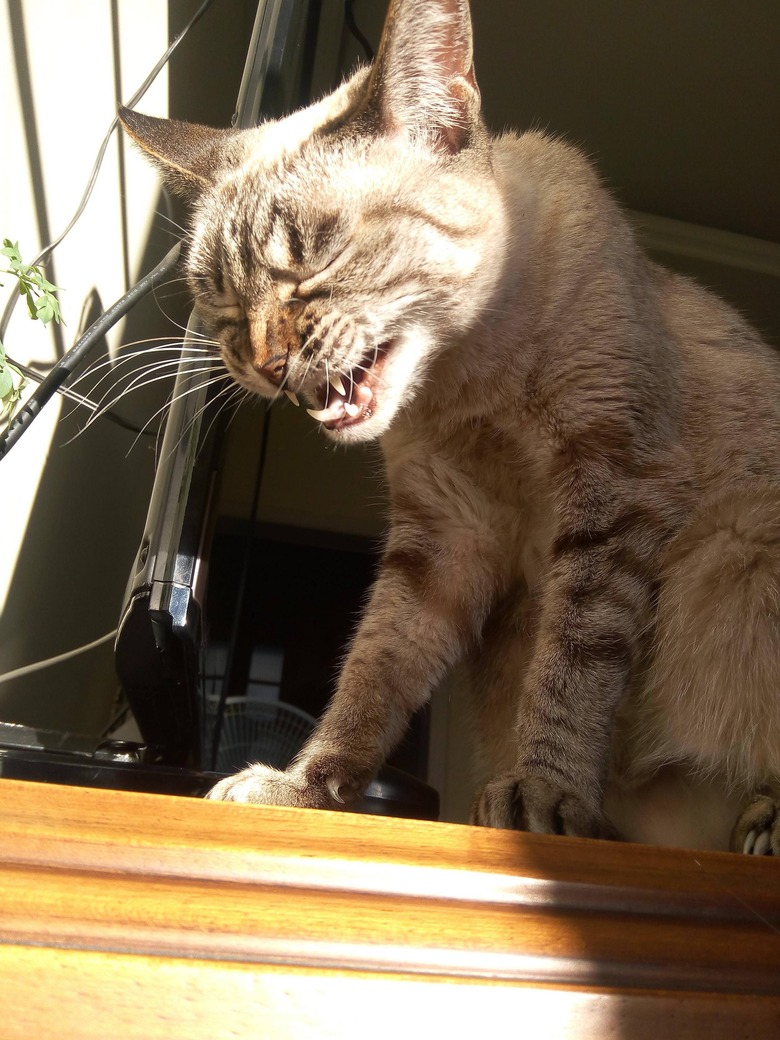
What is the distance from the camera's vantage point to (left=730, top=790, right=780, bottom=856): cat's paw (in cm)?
85

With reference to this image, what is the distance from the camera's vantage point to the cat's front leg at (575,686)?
837mm

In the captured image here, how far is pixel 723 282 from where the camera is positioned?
2.32 metres

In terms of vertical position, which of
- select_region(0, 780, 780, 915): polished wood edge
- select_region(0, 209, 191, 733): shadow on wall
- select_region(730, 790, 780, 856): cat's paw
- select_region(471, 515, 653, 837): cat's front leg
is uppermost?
select_region(0, 780, 780, 915): polished wood edge

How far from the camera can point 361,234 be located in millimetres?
996

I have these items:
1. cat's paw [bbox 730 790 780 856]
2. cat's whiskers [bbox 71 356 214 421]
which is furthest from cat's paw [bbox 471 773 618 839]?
cat's whiskers [bbox 71 356 214 421]

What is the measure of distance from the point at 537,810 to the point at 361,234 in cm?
71

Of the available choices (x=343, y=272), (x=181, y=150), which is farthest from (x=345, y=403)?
(x=181, y=150)

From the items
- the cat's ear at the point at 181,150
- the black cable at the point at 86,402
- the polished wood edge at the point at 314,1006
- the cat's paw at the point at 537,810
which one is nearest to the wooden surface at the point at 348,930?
the polished wood edge at the point at 314,1006

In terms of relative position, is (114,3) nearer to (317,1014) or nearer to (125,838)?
(125,838)

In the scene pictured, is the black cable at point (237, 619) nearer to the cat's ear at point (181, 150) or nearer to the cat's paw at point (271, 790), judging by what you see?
the cat's ear at point (181, 150)

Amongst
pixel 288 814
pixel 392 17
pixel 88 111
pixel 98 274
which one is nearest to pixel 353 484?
pixel 98 274

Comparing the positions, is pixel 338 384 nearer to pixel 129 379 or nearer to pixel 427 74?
pixel 427 74

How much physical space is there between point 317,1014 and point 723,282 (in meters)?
2.36

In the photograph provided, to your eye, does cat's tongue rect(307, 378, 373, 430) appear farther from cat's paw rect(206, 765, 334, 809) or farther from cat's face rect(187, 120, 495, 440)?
cat's paw rect(206, 765, 334, 809)
